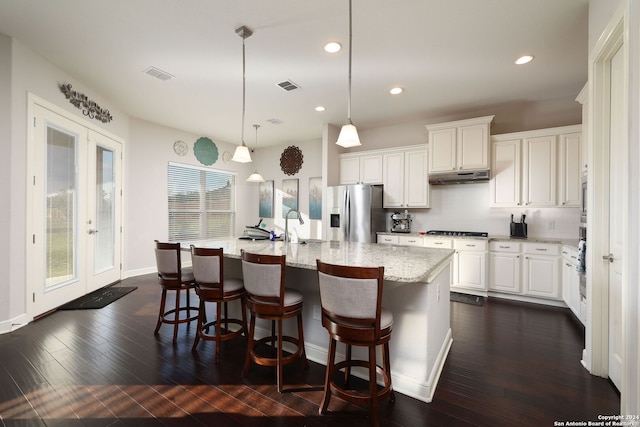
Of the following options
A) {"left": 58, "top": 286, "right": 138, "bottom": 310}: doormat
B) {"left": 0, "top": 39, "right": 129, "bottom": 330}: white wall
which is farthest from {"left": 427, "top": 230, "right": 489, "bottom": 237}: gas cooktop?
{"left": 0, "top": 39, "right": 129, "bottom": 330}: white wall

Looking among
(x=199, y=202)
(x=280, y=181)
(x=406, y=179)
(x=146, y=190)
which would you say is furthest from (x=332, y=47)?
(x=199, y=202)

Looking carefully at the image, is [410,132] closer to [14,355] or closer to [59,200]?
[59,200]

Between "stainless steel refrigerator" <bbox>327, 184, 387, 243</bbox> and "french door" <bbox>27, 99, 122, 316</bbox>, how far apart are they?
3.69m

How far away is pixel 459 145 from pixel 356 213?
1.93 metres

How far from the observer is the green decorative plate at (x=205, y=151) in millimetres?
6140

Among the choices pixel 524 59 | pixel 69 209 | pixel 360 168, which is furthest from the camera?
pixel 360 168

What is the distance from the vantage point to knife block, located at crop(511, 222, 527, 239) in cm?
412

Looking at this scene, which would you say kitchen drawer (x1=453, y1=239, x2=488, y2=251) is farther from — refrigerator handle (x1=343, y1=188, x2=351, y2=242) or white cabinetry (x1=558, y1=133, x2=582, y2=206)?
refrigerator handle (x1=343, y1=188, x2=351, y2=242)

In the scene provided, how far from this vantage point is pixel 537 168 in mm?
3934

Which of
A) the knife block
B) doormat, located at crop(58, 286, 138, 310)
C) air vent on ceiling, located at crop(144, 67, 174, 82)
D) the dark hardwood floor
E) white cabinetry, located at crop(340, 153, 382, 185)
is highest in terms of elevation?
air vent on ceiling, located at crop(144, 67, 174, 82)

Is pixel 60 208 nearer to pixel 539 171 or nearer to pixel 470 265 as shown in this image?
pixel 470 265

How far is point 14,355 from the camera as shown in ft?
7.69

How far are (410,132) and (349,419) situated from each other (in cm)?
466

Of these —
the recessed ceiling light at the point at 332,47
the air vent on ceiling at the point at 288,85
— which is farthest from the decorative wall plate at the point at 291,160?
the recessed ceiling light at the point at 332,47
